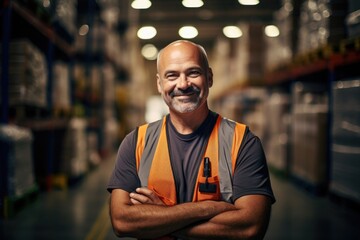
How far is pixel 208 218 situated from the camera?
7.04ft

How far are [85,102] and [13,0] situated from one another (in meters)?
6.03

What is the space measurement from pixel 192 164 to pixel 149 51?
2788 centimetres

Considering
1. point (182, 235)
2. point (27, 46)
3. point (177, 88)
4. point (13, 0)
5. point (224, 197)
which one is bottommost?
point (182, 235)

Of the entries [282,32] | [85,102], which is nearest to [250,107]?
[282,32]

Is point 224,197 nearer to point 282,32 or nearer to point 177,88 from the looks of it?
point 177,88

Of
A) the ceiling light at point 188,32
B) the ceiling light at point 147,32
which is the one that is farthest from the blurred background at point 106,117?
the ceiling light at point 188,32

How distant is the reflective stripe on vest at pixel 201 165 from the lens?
2.24 m

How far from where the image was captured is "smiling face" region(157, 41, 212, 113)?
87.7 inches

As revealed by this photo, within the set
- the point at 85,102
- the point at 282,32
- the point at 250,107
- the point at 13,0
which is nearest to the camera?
the point at 13,0

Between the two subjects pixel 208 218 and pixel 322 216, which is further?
pixel 322 216

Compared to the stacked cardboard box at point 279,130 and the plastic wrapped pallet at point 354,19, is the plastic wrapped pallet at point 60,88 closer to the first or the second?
the stacked cardboard box at point 279,130

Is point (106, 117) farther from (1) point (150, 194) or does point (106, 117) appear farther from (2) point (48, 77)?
(1) point (150, 194)

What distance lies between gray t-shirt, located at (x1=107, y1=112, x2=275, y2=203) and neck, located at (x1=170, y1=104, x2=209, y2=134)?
0.08 ft

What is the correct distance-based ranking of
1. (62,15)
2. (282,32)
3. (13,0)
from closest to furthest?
(13,0)
(62,15)
(282,32)
